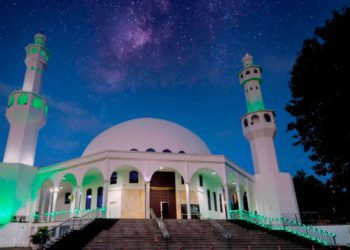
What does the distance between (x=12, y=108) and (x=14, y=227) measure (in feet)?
40.5

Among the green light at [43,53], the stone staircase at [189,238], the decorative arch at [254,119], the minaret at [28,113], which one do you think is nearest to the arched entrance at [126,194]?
the stone staircase at [189,238]

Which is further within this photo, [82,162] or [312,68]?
[82,162]

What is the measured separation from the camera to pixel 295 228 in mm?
21531

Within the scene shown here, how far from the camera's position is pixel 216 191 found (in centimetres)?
2952

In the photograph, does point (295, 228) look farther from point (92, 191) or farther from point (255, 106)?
point (92, 191)

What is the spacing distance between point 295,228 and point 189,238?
10.7 m

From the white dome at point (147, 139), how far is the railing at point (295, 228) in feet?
28.3

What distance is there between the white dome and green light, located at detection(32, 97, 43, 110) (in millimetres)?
7110

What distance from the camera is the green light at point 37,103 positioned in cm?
2983

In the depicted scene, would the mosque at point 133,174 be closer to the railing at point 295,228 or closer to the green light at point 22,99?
the green light at point 22,99

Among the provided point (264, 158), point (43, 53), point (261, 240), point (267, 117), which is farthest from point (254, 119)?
point (43, 53)

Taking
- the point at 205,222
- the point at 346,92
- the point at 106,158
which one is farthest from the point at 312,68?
the point at 106,158

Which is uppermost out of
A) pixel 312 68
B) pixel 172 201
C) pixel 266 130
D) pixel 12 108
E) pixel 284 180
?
pixel 12 108

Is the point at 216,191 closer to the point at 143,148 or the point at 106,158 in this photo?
the point at 143,148
